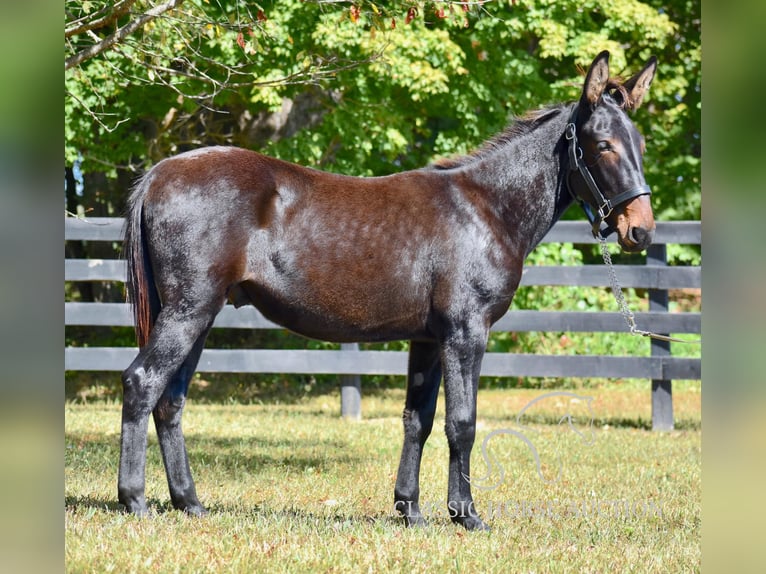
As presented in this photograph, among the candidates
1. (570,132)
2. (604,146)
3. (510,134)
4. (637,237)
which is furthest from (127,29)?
(637,237)

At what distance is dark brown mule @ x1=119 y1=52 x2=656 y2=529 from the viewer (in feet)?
13.8

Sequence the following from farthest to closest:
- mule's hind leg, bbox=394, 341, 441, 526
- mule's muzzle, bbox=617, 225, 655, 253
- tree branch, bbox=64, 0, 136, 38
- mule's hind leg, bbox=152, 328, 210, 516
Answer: tree branch, bbox=64, 0, 136, 38
mule's hind leg, bbox=394, 341, 441, 526
mule's hind leg, bbox=152, 328, 210, 516
mule's muzzle, bbox=617, 225, 655, 253

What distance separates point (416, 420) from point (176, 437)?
4.41 ft

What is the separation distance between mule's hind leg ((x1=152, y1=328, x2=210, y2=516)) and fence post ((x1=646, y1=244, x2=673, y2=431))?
5.72 meters

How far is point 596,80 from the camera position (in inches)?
172

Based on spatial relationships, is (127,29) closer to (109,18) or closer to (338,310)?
(109,18)

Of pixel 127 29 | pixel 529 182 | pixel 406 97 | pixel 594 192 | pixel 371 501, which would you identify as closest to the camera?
pixel 594 192

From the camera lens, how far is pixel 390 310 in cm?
438

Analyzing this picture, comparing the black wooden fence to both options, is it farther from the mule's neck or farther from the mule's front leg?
the mule's front leg

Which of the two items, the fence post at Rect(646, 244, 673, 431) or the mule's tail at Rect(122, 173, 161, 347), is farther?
the fence post at Rect(646, 244, 673, 431)

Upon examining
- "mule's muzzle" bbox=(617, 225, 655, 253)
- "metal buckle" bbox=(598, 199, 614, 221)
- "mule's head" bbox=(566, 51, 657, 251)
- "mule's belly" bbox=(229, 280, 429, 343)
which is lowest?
"mule's belly" bbox=(229, 280, 429, 343)

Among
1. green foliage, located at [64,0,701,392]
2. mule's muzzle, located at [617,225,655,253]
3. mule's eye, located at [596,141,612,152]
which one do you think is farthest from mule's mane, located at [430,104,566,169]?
green foliage, located at [64,0,701,392]
